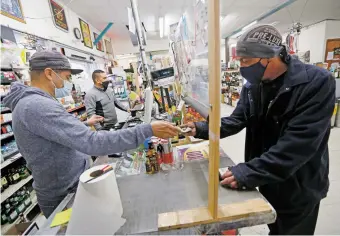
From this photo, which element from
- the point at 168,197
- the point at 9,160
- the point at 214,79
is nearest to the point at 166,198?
the point at 168,197

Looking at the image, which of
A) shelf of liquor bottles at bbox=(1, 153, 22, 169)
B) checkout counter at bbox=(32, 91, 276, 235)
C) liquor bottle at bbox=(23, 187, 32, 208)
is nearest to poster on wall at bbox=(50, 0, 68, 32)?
shelf of liquor bottles at bbox=(1, 153, 22, 169)

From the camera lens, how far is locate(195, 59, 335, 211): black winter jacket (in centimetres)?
84

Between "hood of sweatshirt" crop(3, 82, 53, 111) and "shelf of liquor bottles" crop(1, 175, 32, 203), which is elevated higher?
"hood of sweatshirt" crop(3, 82, 53, 111)

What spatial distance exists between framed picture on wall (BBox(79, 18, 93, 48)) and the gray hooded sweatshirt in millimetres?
5593

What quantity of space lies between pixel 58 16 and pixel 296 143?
5.36 meters

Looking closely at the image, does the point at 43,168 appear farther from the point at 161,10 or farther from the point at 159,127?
the point at 161,10

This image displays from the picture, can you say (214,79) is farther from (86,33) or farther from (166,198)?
(86,33)

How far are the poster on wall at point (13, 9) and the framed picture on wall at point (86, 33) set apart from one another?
9.06 feet

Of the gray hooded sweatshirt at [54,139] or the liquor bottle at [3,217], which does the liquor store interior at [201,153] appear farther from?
the liquor bottle at [3,217]

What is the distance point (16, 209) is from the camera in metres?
2.51

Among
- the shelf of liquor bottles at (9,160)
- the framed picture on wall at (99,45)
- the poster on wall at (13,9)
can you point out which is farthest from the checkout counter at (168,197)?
the framed picture on wall at (99,45)

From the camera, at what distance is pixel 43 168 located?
110cm

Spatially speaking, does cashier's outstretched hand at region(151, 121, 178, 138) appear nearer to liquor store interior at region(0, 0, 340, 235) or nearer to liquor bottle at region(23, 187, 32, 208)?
liquor store interior at region(0, 0, 340, 235)

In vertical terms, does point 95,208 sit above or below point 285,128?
below
